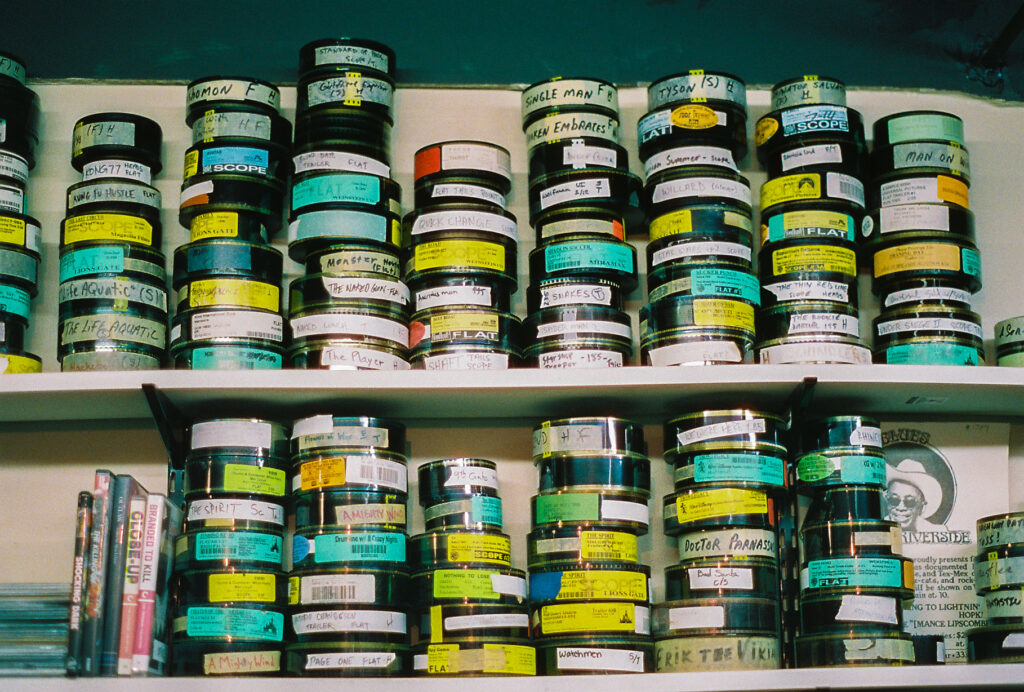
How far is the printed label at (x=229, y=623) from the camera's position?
1.81 meters

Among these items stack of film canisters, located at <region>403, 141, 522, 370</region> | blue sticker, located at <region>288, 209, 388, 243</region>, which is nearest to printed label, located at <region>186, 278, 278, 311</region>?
blue sticker, located at <region>288, 209, 388, 243</region>

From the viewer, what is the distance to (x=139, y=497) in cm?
183

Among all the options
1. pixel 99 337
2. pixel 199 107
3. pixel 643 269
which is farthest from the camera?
pixel 643 269

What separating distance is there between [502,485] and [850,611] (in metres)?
0.59

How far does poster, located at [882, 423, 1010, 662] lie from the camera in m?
2.07

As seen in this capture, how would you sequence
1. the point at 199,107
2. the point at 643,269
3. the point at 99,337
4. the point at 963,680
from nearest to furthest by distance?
the point at 963,680 → the point at 99,337 → the point at 199,107 → the point at 643,269

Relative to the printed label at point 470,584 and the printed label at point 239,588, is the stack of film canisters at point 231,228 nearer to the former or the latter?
the printed label at point 239,588

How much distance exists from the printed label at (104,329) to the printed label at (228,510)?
0.95 ft

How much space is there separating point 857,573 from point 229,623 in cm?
90

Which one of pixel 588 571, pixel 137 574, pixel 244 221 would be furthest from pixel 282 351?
pixel 588 571

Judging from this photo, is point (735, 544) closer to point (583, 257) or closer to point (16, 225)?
point (583, 257)

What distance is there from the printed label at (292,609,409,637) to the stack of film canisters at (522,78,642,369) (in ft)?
1.50

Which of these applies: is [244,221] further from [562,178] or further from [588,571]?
[588,571]

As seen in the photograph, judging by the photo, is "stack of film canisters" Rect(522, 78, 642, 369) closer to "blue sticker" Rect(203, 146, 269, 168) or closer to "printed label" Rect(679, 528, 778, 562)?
"printed label" Rect(679, 528, 778, 562)
